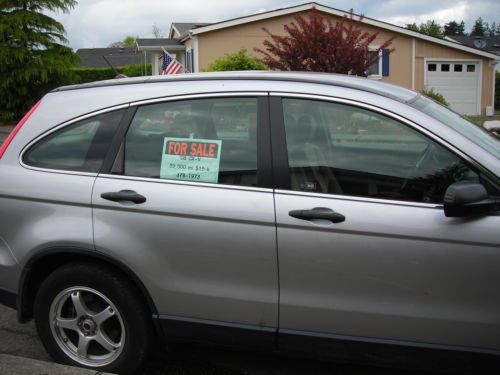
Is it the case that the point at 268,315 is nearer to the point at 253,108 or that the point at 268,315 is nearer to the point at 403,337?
the point at 403,337

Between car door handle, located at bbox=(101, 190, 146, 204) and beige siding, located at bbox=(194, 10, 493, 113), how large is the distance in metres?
22.2

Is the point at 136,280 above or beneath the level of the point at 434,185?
beneath

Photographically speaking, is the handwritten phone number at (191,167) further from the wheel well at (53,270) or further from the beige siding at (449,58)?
the beige siding at (449,58)

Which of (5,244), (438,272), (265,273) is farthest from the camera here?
(5,244)

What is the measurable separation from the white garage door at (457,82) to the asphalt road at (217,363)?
962 inches

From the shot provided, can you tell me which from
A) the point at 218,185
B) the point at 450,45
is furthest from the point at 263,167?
the point at 450,45

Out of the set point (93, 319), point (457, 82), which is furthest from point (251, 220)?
point (457, 82)

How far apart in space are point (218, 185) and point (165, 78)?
797 mm

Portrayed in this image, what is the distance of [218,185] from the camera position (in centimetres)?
292

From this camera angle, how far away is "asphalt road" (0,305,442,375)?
11.2 feet

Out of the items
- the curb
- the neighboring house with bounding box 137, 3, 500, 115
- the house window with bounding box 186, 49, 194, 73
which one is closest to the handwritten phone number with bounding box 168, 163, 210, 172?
the curb

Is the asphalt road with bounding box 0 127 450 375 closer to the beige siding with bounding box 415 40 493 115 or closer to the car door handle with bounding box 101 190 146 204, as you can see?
the car door handle with bounding box 101 190 146 204

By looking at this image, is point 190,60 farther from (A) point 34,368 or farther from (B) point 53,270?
(A) point 34,368

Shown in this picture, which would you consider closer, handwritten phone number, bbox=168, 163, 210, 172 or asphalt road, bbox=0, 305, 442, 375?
handwritten phone number, bbox=168, 163, 210, 172
